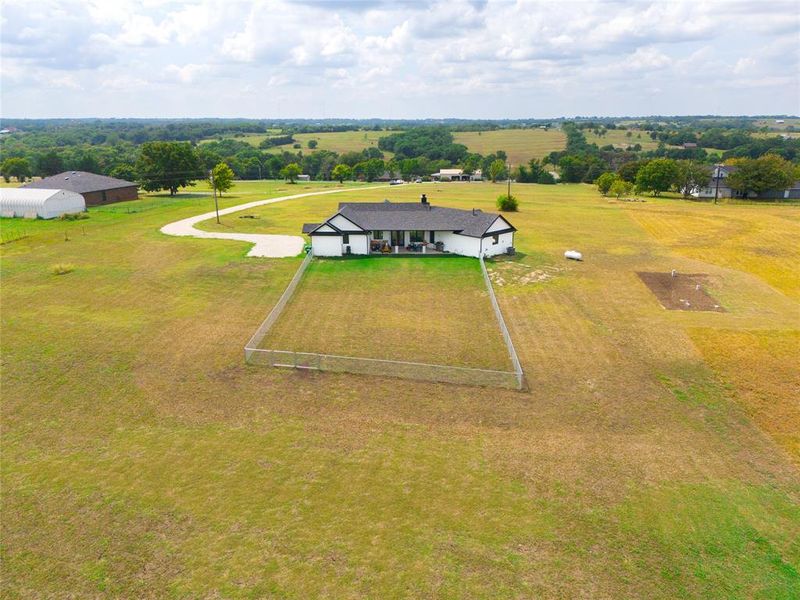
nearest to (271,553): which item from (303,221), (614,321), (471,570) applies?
(471,570)

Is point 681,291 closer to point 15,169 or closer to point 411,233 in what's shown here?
point 411,233

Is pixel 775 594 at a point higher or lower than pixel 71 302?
lower

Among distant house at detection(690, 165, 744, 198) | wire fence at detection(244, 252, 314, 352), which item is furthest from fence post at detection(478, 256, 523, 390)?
distant house at detection(690, 165, 744, 198)

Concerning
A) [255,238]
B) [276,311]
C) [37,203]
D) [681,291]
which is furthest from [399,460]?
[37,203]

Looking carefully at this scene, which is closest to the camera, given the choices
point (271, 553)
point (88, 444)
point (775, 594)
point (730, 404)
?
point (775, 594)

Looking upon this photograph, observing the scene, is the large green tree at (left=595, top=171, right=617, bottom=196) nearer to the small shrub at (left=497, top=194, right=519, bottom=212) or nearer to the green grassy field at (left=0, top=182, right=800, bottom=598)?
the small shrub at (left=497, top=194, right=519, bottom=212)

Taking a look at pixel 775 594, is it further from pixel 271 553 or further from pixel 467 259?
pixel 467 259

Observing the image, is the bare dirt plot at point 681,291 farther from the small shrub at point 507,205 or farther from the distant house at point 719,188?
the distant house at point 719,188

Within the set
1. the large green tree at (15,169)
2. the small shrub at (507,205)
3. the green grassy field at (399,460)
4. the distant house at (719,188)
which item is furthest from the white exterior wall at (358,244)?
the large green tree at (15,169)
